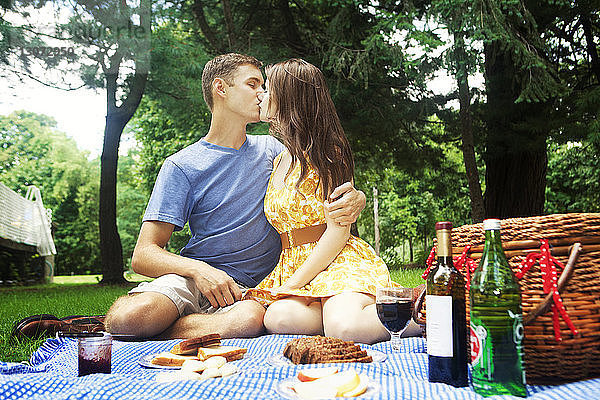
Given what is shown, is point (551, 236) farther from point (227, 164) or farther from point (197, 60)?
point (197, 60)


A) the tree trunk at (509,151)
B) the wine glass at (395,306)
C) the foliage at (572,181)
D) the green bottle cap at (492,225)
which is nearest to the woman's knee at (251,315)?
the wine glass at (395,306)

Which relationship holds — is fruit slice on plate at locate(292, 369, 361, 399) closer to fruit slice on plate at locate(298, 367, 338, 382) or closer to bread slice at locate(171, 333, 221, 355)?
fruit slice on plate at locate(298, 367, 338, 382)

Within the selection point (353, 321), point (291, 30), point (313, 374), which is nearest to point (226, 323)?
point (353, 321)


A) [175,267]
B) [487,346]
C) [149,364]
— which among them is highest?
[175,267]

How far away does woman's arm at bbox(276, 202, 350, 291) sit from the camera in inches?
81.0

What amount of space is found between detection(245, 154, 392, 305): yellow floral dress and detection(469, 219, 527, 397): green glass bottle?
3.13 ft

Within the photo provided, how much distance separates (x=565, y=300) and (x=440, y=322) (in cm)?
25

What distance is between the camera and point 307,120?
223 cm

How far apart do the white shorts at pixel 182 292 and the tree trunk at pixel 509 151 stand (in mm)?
4307

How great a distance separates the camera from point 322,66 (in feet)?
19.8

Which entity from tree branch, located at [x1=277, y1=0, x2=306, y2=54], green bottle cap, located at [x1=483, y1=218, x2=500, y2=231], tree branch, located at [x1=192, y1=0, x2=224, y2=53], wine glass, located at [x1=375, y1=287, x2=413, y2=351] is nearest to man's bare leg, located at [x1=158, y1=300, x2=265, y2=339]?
wine glass, located at [x1=375, y1=287, x2=413, y2=351]

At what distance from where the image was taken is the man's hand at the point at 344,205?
2018 mm

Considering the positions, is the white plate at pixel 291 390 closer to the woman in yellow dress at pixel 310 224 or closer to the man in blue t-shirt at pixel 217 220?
the woman in yellow dress at pixel 310 224

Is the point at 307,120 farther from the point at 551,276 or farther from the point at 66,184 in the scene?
the point at 66,184
